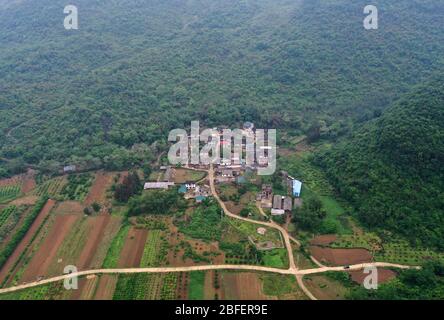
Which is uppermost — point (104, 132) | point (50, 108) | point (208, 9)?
point (208, 9)

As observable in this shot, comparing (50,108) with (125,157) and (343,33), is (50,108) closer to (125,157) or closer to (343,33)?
(125,157)

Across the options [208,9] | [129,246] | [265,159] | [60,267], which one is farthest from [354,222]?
[208,9]

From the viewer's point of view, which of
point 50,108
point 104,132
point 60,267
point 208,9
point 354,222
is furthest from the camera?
point 208,9

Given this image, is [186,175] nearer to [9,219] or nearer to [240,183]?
[240,183]

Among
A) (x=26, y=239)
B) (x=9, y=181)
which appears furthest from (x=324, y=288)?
(x=9, y=181)

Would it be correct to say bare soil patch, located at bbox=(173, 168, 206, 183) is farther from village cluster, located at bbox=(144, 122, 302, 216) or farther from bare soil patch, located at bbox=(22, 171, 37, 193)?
bare soil patch, located at bbox=(22, 171, 37, 193)
